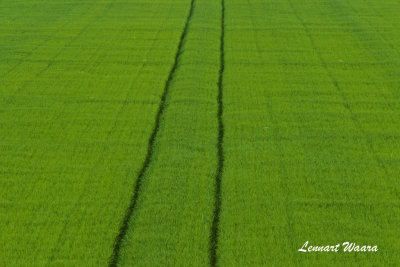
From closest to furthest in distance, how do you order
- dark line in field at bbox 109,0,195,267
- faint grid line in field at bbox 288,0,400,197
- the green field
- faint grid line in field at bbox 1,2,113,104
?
dark line in field at bbox 109,0,195,267
the green field
faint grid line in field at bbox 288,0,400,197
faint grid line in field at bbox 1,2,113,104

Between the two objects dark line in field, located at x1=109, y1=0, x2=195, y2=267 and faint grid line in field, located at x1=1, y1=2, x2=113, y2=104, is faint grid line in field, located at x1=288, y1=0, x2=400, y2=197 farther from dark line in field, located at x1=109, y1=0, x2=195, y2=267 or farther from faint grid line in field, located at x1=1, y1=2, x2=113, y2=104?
faint grid line in field, located at x1=1, y1=2, x2=113, y2=104

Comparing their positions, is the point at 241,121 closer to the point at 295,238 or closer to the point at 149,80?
the point at 149,80

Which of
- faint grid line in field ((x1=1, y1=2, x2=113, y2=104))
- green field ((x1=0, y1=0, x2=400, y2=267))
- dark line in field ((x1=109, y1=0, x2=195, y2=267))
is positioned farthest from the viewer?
faint grid line in field ((x1=1, y1=2, x2=113, y2=104))

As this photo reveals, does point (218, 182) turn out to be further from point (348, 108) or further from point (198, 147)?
point (348, 108)

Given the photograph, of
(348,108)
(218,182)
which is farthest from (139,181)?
(348,108)

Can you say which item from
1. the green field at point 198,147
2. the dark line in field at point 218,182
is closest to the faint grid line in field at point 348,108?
the green field at point 198,147

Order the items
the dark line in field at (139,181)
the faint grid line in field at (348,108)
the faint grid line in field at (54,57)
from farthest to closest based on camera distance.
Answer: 1. the faint grid line in field at (54,57)
2. the faint grid line in field at (348,108)
3. the dark line in field at (139,181)

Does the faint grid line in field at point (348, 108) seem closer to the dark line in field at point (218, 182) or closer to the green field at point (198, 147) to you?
the green field at point (198, 147)

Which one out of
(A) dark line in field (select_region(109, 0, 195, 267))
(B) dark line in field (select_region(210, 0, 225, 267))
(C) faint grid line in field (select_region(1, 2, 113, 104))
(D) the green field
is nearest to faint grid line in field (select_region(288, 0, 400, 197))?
(D) the green field
